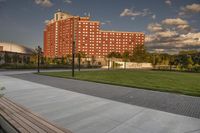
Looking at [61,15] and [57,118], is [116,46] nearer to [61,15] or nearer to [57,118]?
[61,15]

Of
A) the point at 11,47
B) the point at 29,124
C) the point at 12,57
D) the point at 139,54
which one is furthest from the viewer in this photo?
the point at 11,47

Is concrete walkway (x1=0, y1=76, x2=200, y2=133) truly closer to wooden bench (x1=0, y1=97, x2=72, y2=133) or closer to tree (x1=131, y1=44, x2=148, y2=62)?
wooden bench (x1=0, y1=97, x2=72, y2=133)

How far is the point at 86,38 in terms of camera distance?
138 m

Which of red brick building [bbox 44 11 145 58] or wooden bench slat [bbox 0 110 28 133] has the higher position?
red brick building [bbox 44 11 145 58]

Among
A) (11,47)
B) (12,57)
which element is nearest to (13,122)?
(12,57)

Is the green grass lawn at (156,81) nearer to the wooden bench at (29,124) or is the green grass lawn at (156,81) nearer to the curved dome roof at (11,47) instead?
the wooden bench at (29,124)

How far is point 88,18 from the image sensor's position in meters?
149

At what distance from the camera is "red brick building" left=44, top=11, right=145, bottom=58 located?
137250 millimetres

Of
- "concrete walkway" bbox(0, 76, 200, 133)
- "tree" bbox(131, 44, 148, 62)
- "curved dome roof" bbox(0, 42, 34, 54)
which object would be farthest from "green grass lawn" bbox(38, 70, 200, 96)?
"curved dome roof" bbox(0, 42, 34, 54)

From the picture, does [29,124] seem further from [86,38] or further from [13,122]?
[86,38]

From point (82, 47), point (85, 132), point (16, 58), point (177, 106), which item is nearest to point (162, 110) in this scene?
point (177, 106)

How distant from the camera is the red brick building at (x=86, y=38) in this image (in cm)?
13725

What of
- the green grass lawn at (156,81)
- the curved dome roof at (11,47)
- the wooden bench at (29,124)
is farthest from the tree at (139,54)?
the wooden bench at (29,124)

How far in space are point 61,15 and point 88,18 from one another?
33.2 m
